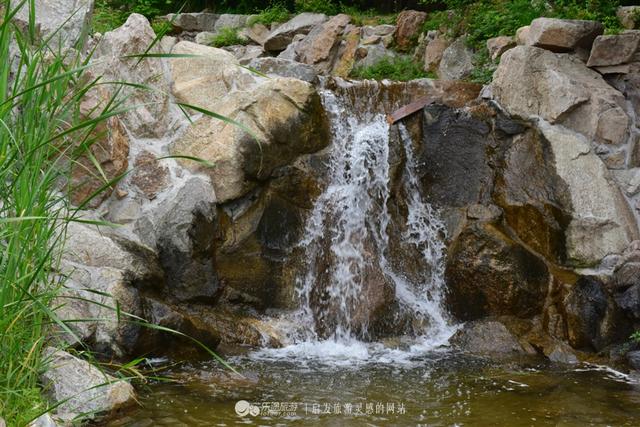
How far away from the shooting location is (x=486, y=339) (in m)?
6.79

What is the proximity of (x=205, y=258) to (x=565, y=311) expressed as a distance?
3460mm

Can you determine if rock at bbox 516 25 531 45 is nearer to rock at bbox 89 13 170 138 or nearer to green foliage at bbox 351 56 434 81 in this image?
green foliage at bbox 351 56 434 81

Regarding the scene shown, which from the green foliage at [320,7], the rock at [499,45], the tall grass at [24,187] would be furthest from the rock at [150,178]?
the green foliage at [320,7]

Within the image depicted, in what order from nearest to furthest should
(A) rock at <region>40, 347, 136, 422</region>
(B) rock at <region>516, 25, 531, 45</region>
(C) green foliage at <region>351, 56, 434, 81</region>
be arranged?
(A) rock at <region>40, 347, 136, 422</region> < (B) rock at <region>516, 25, 531, 45</region> < (C) green foliage at <region>351, 56, 434, 81</region>

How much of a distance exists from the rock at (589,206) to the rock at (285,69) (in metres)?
2.82

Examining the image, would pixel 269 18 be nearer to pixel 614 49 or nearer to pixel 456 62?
pixel 456 62

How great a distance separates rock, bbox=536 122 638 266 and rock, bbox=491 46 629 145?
234mm

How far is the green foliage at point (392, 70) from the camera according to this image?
32.8 feet

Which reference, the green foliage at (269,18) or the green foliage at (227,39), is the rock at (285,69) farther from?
the green foliage at (269,18)

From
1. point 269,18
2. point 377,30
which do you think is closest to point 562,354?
point 377,30

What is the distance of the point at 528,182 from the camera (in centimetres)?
764

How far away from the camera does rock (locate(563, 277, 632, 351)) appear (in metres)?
6.64

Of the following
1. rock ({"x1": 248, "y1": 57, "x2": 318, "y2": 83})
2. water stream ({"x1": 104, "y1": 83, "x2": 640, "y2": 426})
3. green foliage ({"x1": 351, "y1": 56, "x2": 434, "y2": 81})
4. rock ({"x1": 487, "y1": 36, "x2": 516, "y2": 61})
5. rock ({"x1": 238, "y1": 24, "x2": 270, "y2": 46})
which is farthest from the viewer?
rock ({"x1": 238, "y1": 24, "x2": 270, "y2": 46})

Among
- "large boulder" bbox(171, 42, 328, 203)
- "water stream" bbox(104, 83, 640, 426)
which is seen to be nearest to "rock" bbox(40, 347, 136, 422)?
"water stream" bbox(104, 83, 640, 426)
